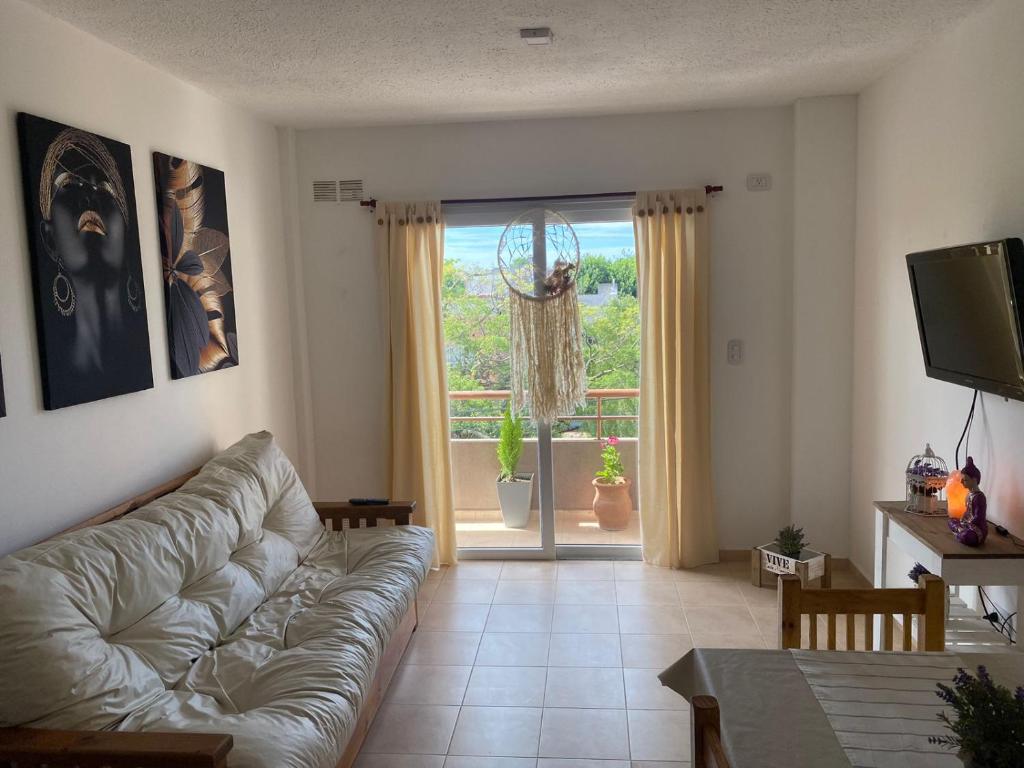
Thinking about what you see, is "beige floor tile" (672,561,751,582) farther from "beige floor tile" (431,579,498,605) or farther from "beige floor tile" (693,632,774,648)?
A: "beige floor tile" (431,579,498,605)

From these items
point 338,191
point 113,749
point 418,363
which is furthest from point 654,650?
point 338,191

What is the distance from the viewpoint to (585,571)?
4445mm

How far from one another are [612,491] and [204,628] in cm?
265

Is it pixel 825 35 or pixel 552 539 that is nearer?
pixel 825 35

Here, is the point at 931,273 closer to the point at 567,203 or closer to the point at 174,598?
the point at 567,203

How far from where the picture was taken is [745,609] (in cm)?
385

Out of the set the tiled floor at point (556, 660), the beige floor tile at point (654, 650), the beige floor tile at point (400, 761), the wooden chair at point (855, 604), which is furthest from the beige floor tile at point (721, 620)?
the wooden chair at point (855, 604)

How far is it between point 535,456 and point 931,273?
2.43 metres

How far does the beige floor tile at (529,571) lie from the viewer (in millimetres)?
4375

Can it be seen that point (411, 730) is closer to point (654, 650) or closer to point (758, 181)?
point (654, 650)

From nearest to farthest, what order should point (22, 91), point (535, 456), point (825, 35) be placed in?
point (22, 91), point (825, 35), point (535, 456)

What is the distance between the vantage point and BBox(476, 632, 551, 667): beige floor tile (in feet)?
11.0

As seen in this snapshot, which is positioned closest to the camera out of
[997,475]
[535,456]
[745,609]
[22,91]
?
[22,91]

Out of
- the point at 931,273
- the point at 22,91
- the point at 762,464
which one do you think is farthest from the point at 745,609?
the point at 22,91
